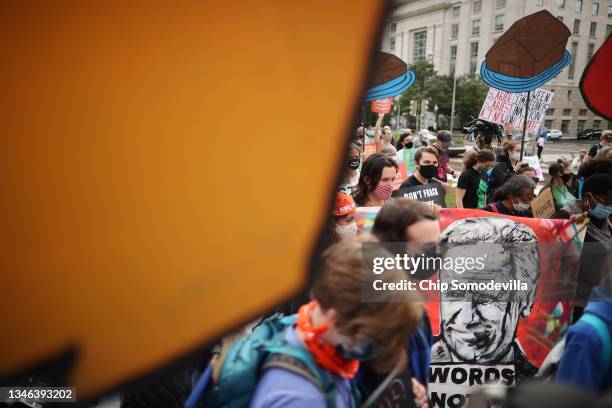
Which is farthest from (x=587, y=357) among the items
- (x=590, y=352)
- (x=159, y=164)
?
(x=159, y=164)

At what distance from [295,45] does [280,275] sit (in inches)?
37.0

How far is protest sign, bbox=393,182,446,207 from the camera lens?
303cm

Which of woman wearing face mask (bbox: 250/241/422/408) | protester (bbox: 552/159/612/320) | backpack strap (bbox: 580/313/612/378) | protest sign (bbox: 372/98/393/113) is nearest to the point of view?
woman wearing face mask (bbox: 250/241/422/408)

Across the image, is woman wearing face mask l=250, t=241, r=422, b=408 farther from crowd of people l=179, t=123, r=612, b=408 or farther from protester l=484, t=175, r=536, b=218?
protester l=484, t=175, r=536, b=218

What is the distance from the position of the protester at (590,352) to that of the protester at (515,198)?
5.63 feet

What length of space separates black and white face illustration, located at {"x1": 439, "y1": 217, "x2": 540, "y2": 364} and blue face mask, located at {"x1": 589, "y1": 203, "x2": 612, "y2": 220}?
26.4 inches

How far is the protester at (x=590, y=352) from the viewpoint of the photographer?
1.15 m

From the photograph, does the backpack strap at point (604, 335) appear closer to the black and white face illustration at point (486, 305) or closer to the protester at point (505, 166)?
the black and white face illustration at point (486, 305)

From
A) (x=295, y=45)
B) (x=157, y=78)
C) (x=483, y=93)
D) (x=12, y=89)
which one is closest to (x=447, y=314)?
(x=295, y=45)

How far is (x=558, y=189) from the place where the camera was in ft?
12.7

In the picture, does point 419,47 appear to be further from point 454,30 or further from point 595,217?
point 595,217

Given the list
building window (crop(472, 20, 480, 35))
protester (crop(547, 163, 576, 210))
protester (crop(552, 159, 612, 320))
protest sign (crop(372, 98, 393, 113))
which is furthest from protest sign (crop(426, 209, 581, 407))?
building window (crop(472, 20, 480, 35))

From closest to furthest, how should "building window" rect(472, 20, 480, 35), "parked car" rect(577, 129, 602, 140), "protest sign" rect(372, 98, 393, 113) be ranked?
"protest sign" rect(372, 98, 393, 113), "parked car" rect(577, 129, 602, 140), "building window" rect(472, 20, 480, 35)

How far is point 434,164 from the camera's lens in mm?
3334
